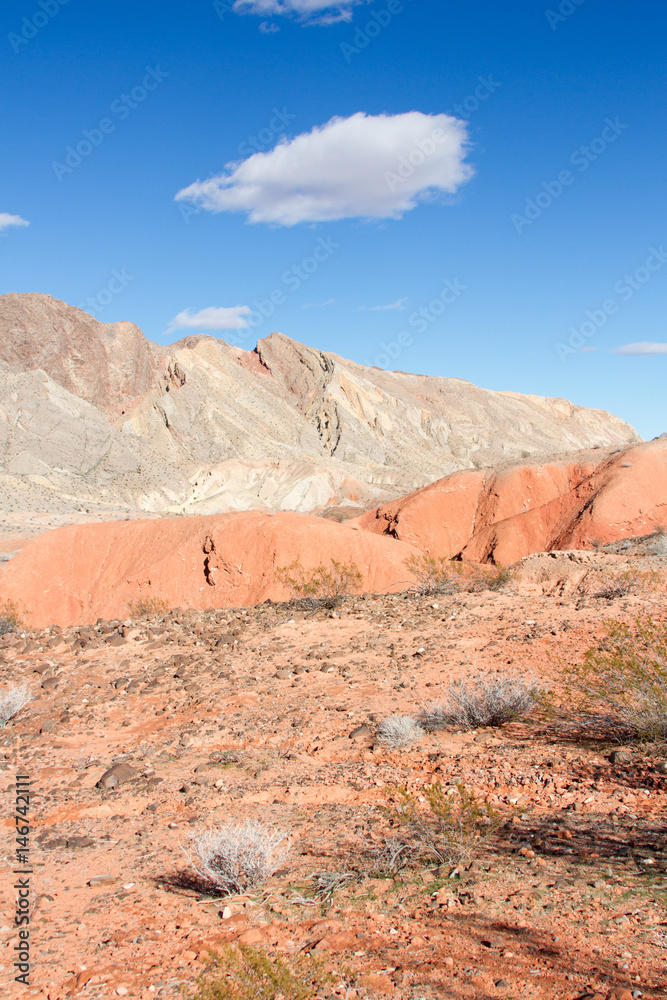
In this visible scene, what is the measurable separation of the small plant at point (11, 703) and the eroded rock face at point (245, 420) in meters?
30.6

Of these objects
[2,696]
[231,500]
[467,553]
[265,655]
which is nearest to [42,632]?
[2,696]

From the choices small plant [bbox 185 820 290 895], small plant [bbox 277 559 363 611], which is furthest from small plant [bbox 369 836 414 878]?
small plant [bbox 277 559 363 611]

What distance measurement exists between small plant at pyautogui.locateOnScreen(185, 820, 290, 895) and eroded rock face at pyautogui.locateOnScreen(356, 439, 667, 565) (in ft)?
58.4

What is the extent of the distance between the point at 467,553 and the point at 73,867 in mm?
20942

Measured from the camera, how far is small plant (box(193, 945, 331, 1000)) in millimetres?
2580

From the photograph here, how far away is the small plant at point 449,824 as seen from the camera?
→ 11.8 feet

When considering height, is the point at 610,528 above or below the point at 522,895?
above

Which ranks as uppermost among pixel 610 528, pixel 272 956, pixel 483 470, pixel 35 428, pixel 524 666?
pixel 35 428

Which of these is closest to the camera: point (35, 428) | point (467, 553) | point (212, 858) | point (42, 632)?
point (212, 858)

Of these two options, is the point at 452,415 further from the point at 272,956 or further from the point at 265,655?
the point at 272,956

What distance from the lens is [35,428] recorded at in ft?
169

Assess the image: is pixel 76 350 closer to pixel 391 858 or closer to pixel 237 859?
pixel 237 859

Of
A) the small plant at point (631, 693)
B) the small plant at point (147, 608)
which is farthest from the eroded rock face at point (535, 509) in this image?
the small plant at point (631, 693)

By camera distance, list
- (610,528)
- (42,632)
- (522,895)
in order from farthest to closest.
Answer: (610,528) < (42,632) < (522,895)
